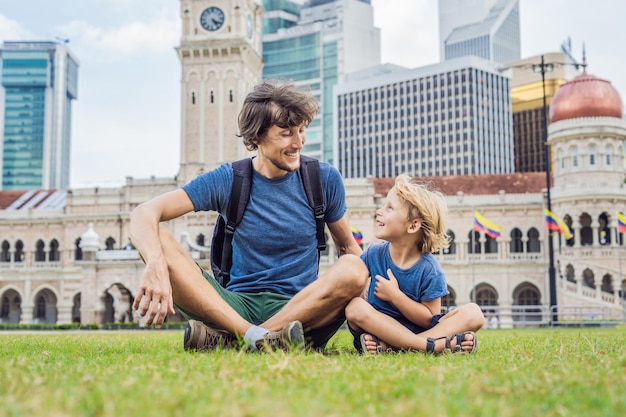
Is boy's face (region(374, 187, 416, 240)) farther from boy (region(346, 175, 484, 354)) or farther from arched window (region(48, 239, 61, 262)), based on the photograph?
arched window (region(48, 239, 61, 262))

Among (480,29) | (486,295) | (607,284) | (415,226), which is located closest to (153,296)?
(415,226)

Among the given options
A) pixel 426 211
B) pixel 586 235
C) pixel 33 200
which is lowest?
pixel 426 211

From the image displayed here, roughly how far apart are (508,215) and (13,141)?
121618 mm

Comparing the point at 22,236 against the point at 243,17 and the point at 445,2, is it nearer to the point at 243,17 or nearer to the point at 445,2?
the point at 243,17

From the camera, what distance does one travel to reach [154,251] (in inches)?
207

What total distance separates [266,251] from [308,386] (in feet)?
8.75

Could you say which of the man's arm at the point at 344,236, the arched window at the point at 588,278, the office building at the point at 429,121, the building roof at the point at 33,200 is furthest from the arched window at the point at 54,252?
the office building at the point at 429,121

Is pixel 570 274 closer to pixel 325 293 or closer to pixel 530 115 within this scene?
pixel 325 293

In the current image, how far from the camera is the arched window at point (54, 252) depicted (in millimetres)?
49331

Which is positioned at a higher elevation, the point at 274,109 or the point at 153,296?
the point at 274,109

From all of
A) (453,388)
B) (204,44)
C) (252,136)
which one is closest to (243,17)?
(204,44)

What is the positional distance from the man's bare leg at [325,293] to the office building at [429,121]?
8823 cm

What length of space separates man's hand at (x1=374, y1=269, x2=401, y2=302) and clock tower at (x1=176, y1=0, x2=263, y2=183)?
138ft

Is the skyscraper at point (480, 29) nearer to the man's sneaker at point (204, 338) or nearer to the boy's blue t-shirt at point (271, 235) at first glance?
the boy's blue t-shirt at point (271, 235)
